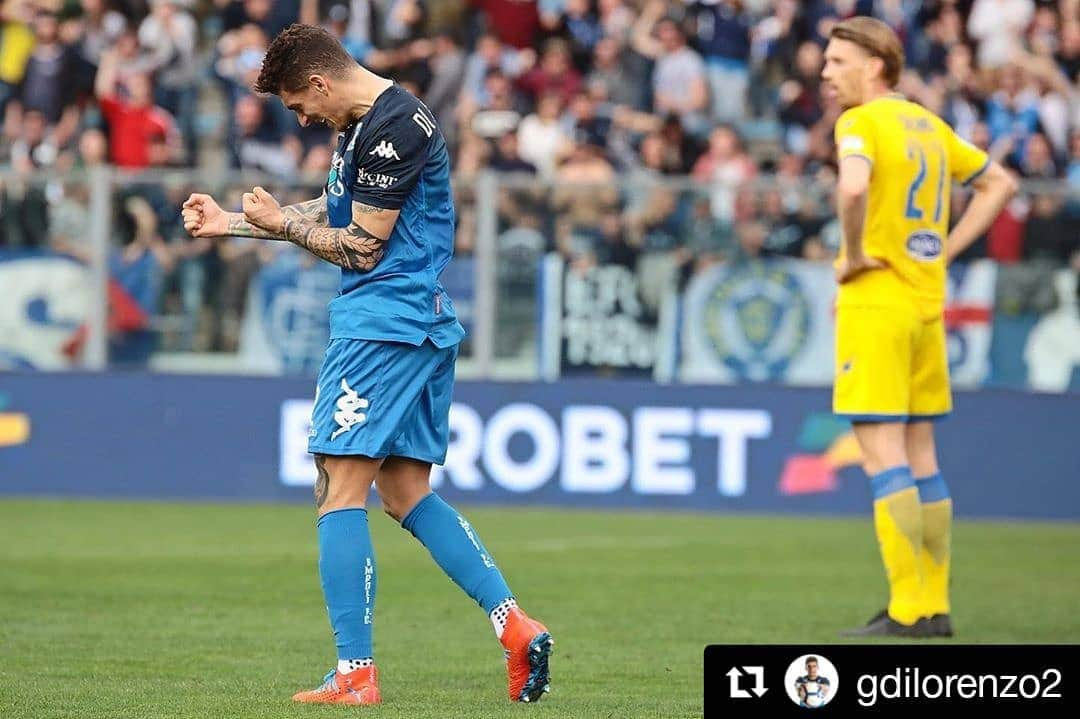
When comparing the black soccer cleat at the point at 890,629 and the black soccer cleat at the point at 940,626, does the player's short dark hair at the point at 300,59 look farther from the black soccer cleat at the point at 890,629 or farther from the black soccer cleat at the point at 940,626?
the black soccer cleat at the point at 940,626

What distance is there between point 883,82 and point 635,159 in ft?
28.6

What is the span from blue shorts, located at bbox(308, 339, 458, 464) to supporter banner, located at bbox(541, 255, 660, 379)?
26.7 feet

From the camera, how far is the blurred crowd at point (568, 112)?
1454 centimetres

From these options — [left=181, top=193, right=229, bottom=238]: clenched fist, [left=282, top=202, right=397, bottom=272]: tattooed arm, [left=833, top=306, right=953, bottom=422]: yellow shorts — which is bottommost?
[left=833, top=306, right=953, bottom=422]: yellow shorts

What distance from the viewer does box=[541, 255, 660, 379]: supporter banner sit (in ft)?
47.5

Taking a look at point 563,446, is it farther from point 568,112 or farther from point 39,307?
point 568,112

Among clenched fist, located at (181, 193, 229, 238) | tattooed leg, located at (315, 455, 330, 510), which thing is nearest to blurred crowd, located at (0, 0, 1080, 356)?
clenched fist, located at (181, 193, 229, 238)

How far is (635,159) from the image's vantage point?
17.1 m

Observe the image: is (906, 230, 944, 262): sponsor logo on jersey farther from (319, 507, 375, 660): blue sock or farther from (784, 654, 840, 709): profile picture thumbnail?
(784, 654, 840, 709): profile picture thumbnail

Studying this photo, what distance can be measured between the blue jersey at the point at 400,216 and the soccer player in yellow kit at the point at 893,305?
8.00 feet

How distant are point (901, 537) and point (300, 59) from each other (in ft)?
11.7

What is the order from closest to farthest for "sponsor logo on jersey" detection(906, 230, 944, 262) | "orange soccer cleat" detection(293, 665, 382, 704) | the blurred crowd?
"orange soccer cleat" detection(293, 665, 382, 704)
"sponsor logo on jersey" detection(906, 230, 944, 262)
the blurred crowd

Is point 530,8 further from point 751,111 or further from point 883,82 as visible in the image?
point 883,82

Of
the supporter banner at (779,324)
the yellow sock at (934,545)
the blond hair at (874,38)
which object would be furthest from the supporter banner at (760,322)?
the blond hair at (874,38)
